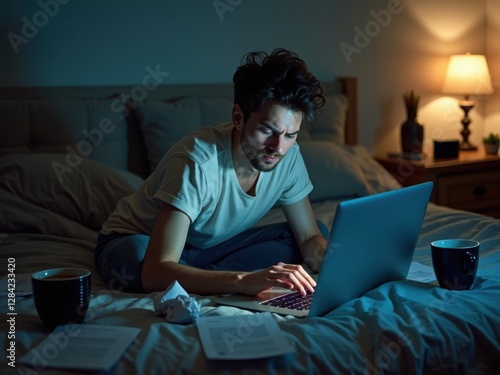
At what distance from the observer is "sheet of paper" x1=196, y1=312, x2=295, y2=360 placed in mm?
1176

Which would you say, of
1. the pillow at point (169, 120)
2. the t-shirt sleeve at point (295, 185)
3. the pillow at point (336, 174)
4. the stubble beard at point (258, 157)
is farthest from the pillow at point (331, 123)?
the stubble beard at point (258, 157)

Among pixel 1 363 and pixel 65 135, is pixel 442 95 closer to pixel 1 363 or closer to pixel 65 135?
pixel 65 135

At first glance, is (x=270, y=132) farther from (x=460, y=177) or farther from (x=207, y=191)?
(x=460, y=177)

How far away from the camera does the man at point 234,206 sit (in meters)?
1.59

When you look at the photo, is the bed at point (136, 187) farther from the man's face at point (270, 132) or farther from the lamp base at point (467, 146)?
the lamp base at point (467, 146)

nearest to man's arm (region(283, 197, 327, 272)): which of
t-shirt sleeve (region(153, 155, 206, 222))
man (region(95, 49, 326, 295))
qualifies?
man (region(95, 49, 326, 295))

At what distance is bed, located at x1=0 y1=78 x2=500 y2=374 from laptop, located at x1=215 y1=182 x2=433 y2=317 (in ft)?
0.11

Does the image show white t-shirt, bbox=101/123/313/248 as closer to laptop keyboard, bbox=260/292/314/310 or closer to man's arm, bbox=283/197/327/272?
man's arm, bbox=283/197/327/272

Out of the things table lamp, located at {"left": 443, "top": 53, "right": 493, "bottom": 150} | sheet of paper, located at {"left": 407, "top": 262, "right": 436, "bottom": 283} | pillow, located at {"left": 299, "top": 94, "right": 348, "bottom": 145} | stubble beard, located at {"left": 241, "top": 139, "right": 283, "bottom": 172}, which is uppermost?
table lamp, located at {"left": 443, "top": 53, "right": 493, "bottom": 150}

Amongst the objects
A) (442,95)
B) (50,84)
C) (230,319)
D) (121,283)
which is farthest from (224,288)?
(442,95)

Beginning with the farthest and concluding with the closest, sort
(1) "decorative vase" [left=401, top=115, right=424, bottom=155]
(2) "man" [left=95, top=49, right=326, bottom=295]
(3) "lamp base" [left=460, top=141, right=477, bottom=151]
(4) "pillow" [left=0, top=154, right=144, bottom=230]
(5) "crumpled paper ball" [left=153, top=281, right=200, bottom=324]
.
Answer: (3) "lamp base" [left=460, top=141, right=477, bottom=151] < (1) "decorative vase" [left=401, top=115, right=424, bottom=155] < (4) "pillow" [left=0, top=154, right=144, bottom=230] < (2) "man" [left=95, top=49, right=326, bottom=295] < (5) "crumpled paper ball" [left=153, top=281, right=200, bottom=324]

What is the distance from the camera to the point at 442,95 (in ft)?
12.5

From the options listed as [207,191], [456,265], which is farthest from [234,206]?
[456,265]

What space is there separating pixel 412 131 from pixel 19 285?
2293 mm
